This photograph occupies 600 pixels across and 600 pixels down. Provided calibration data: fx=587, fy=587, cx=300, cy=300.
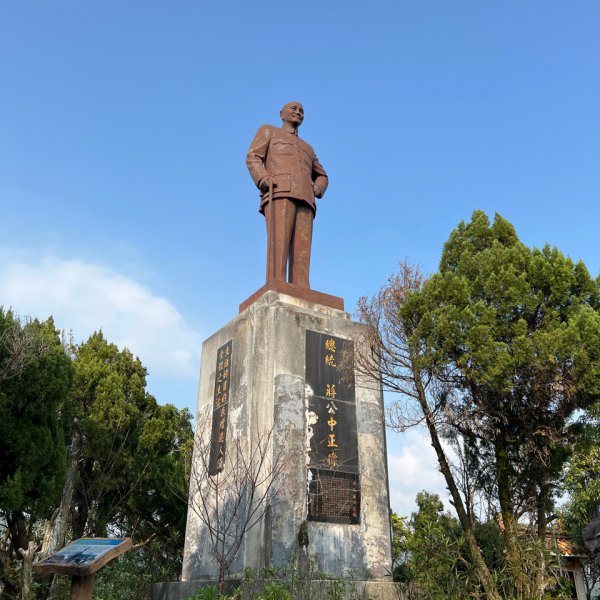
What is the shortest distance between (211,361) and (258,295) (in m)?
1.07

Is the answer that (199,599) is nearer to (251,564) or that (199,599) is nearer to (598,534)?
(251,564)

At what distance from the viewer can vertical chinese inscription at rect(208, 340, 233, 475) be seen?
661 cm

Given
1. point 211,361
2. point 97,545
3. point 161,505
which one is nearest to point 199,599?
point 97,545

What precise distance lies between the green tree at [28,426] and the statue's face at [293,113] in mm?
5600

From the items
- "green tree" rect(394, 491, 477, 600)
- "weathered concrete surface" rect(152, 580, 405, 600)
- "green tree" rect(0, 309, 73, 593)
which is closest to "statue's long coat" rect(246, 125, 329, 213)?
"green tree" rect(394, 491, 477, 600)

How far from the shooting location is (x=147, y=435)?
14266 mm

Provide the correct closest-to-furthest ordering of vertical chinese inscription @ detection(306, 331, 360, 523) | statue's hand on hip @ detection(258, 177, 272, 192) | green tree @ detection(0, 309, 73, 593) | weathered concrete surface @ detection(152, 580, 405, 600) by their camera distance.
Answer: weathered concrete surface @ detection(152, 580, 405, 600) < vertical chinese inscription @ detection(306, 331, 360, 523) < statue's hand on hip @ detection(258, 177, 272, 192) < green tree @ detection(0, 309, 73, 593)

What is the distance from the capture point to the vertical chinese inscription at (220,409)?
21.7ft

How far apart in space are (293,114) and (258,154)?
880 millimetres

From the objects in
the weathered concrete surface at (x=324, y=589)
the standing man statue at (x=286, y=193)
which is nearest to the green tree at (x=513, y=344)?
the weathered concrete surface at (x=324, y=589)

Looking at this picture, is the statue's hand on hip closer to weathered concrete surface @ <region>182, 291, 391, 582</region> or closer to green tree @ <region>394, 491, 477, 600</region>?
weathered concrete surface @ <region>182, 291, 391, 582</region>

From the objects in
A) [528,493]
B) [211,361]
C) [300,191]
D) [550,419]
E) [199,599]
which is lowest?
[199,599]

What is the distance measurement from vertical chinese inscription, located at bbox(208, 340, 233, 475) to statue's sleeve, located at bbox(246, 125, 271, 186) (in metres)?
2.39

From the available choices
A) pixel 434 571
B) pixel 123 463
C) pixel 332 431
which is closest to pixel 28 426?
pixel 123 463
